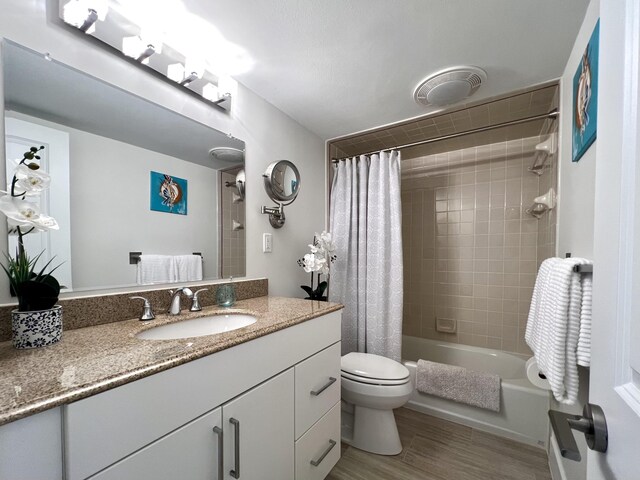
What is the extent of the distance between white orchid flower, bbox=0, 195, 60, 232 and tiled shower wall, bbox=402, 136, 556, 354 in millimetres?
2601

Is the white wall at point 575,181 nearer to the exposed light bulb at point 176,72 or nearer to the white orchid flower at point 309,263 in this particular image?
the white orchid flower at point 309,263

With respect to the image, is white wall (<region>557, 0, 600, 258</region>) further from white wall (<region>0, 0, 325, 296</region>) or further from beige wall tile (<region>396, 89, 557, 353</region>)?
white wall (<region>0, 0, 325, 296</region>)

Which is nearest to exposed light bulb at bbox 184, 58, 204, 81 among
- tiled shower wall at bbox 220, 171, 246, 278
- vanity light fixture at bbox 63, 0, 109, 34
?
vanity light fixture at bbox 63, 0, 109, 34

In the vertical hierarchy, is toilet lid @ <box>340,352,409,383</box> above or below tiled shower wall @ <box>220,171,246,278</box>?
below

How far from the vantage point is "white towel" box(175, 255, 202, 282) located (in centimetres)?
125

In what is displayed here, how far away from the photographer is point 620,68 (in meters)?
0.39

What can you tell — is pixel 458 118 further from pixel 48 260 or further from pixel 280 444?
pixel 48 260

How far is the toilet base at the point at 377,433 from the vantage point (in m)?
1.53

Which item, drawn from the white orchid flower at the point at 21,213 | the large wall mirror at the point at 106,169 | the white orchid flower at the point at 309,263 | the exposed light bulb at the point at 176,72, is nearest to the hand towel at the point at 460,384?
the white orchid flower at the point at 309,263

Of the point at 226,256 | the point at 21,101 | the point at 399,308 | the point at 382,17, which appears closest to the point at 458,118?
the point at 382,17

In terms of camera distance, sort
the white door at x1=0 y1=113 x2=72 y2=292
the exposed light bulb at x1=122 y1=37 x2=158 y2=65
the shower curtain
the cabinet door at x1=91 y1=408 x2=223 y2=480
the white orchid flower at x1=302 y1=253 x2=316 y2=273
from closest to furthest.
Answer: the cabinet door at x1=91 y1=408 x2=223 y2=480 → the white door at x1=0 y1=113 x2=72 y2=292 → the exposed light bulb at x1=122 y1=37 x2=158 y2=65 → the white orchid flower at x1=302 y1=253 x2=316 y2=273 → the shower curtain

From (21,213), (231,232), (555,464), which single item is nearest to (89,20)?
(21,213)

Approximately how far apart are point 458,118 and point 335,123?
0.88 metres

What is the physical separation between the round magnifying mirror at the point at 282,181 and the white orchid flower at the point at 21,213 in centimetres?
106
